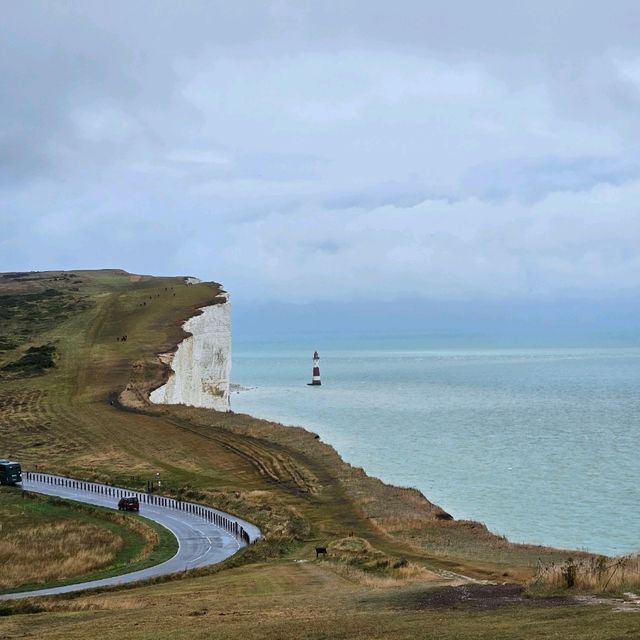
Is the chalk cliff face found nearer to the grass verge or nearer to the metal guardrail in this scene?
the metal guardrail

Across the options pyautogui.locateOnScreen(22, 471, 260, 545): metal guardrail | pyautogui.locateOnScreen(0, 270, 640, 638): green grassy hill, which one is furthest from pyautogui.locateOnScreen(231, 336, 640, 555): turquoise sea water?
pyautogui.locateOnScreen(22, 471, 260, 545): metal guardrail

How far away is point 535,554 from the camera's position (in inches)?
1346

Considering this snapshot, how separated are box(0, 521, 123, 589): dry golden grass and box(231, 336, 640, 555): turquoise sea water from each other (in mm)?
17807

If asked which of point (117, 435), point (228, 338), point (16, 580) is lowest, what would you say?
point (16, 580)

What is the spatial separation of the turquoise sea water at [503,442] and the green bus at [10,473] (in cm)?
2173

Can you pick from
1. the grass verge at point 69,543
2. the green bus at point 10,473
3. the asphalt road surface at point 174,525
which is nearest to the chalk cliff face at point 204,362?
the green bus at point 10,473

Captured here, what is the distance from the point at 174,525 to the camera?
41.2 m

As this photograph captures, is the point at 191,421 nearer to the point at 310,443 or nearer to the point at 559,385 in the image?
the point at 310,443

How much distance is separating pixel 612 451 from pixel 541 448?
5.24 meters

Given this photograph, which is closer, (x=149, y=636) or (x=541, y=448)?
(x=149, y=636)

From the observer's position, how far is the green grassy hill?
18875 mm

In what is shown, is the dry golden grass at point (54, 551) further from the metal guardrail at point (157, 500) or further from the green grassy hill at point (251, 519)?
the green grassy hill at point (251, 519)

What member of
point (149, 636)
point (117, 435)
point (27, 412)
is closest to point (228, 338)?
point (27, 412)

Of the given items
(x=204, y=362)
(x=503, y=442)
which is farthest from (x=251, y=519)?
(x=204, y=362)
